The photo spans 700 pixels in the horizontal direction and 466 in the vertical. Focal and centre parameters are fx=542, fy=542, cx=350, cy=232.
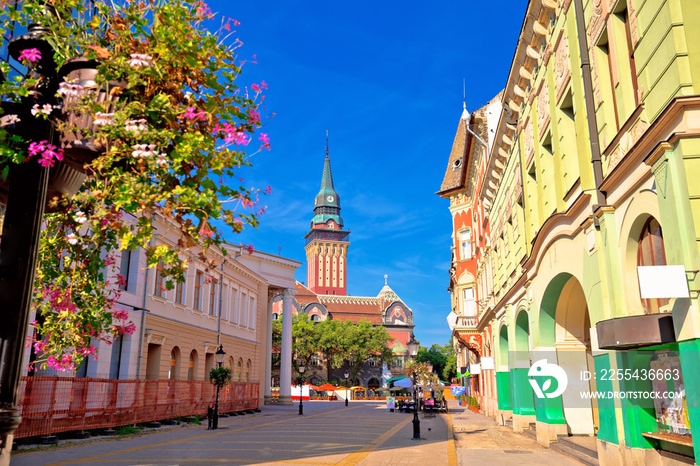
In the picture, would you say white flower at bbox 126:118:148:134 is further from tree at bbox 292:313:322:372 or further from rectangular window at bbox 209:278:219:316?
tree at bbox 292:313:322:372

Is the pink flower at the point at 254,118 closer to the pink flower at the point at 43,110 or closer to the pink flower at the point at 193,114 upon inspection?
the pink flower at the point at 193,114

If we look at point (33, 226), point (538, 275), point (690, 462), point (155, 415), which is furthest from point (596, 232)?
point (155, 415)

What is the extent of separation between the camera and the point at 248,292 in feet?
131

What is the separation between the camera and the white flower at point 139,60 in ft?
12.1

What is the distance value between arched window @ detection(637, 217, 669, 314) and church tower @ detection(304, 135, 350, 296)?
128 metres

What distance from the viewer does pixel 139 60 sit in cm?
370

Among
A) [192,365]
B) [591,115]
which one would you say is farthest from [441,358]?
[591,115]

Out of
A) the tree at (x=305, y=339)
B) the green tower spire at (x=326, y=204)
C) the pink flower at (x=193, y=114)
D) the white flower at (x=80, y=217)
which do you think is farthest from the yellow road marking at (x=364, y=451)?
the green tower spire at (x=326, y=204)

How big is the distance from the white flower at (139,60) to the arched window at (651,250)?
24.5 ft

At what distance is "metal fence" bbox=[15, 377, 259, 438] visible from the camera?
14.5 meters

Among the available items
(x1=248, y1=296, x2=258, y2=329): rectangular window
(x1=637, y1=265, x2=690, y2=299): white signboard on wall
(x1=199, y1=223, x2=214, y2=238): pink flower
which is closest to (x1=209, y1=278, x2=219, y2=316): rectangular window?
(x1=248, y1=296, x2=258, y2=329): rectangular window

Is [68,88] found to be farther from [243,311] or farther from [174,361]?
[243,311]

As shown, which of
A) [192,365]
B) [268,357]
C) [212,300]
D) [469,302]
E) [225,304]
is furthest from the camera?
[268,357]

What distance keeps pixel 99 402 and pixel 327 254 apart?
400ft
